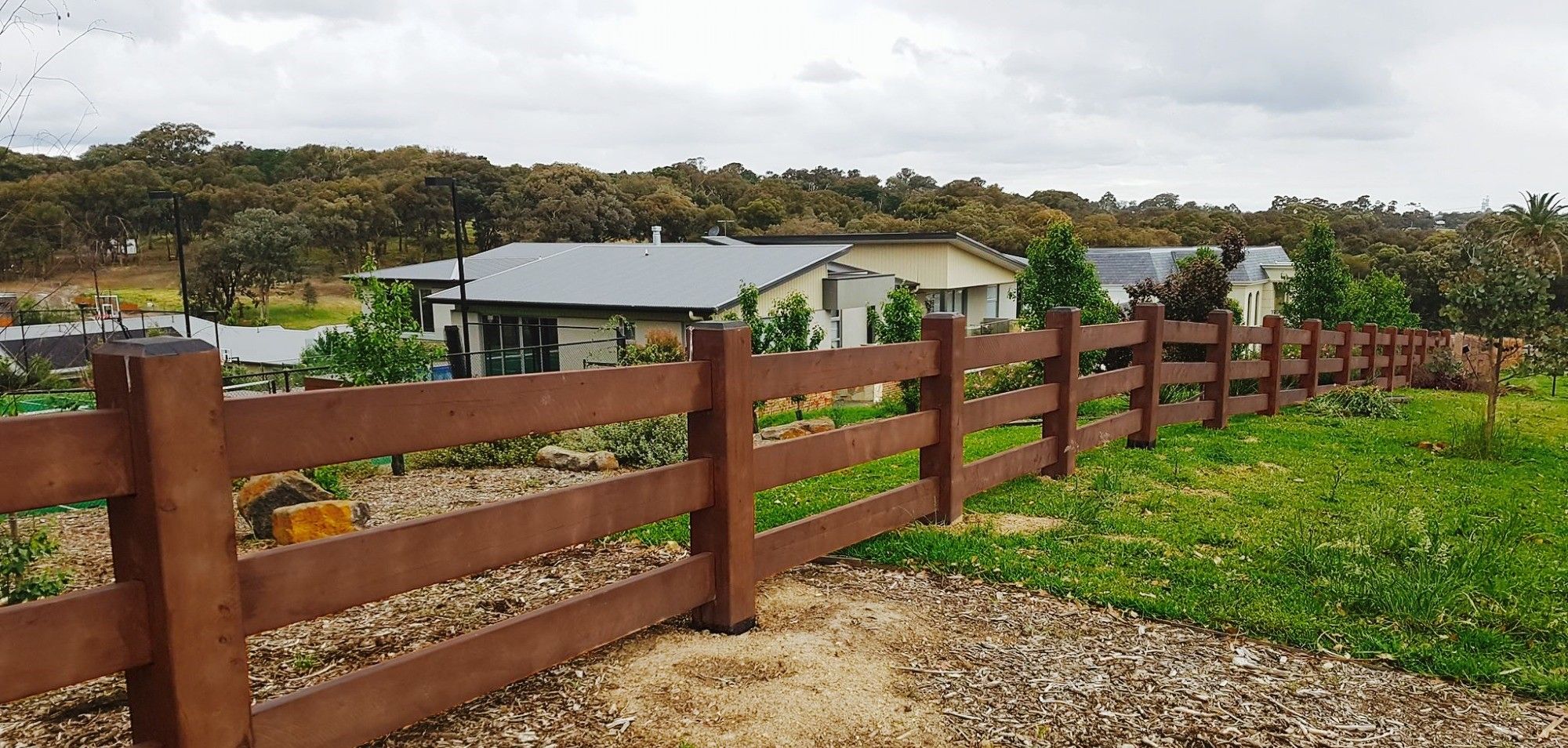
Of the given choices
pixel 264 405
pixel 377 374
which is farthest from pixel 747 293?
pixel 264 405

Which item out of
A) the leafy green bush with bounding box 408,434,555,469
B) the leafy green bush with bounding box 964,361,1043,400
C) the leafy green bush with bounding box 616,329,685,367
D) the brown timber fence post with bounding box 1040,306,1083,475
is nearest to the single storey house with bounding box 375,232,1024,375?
Result: the leafy green bush with bounding box 616,329,685,367

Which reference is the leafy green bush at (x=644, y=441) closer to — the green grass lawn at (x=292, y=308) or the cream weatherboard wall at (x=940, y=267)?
the cream weatherboard wall at (x=940, y=267)

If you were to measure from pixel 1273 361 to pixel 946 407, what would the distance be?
24.8ft

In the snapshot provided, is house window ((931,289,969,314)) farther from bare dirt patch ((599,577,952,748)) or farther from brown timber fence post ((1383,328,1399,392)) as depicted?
bare dirt patch ((599,577,952,748))

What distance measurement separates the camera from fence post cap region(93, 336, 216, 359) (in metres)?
2.27

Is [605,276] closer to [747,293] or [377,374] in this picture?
[747,293]

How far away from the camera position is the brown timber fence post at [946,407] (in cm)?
561

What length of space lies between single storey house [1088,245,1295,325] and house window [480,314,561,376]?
2498 cm

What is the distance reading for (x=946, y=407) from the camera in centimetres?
571

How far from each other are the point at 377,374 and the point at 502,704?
28.8ft

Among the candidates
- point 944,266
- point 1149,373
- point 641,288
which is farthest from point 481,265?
point 1149,373

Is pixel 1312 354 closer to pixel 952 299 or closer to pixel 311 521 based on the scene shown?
pixel 311 521

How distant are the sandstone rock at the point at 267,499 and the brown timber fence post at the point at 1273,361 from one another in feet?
33.5

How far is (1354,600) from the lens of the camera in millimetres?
4512
